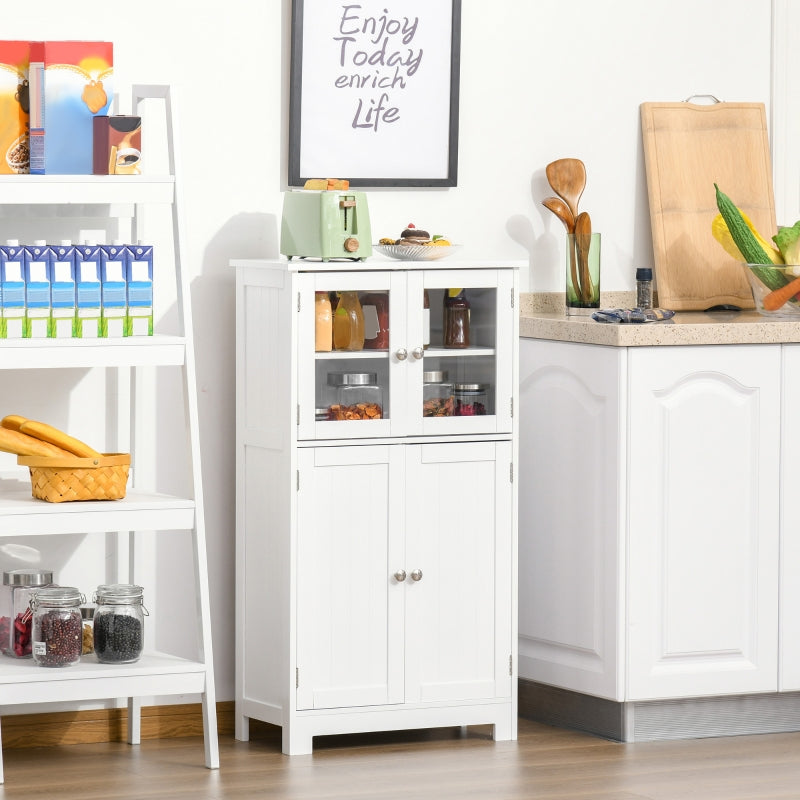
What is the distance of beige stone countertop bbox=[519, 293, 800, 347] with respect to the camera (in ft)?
11.2

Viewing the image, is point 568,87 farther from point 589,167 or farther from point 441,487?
point 441,487

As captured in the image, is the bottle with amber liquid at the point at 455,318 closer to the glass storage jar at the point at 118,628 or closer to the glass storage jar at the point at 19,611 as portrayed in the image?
the glass storage jar at the point at 118,628

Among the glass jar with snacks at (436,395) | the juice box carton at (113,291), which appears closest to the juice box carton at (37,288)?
the juice box carton at (113,291)

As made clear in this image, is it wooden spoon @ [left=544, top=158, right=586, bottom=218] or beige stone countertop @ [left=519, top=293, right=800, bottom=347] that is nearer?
beige stone countertop @ [left=519, top=293, right=800, bottom=347]

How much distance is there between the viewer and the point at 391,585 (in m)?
3.44

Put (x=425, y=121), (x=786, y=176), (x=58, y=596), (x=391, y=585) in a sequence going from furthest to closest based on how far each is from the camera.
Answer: (x=786, y=176) → (x=425, y=121) → (x=391, y=585) → (x=58, y=596)

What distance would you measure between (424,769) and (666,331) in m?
1.13

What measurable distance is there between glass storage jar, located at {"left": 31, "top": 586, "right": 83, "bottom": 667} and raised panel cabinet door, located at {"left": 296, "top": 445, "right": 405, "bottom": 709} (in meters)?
0.50

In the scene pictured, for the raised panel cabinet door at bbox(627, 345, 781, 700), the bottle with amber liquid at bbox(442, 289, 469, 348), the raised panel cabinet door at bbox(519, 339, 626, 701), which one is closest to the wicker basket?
the bottle with amber liquid at bbox(442, 289, 469, 348)

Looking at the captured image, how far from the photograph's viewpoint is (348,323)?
3.39 m

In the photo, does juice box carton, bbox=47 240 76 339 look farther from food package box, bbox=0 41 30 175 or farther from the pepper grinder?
the pepper grinder

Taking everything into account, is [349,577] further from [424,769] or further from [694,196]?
[694,196]

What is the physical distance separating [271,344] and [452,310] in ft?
1.41

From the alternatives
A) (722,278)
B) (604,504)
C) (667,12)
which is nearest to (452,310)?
(604,504)
